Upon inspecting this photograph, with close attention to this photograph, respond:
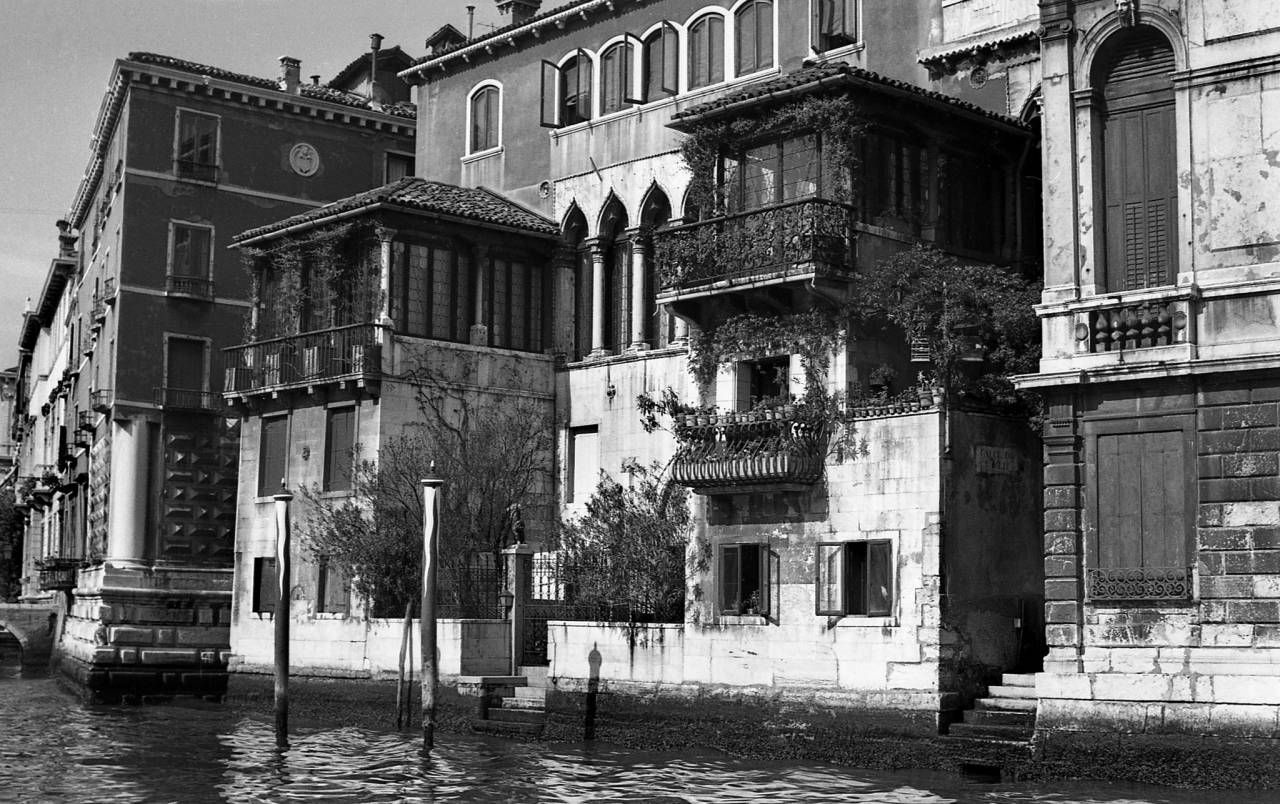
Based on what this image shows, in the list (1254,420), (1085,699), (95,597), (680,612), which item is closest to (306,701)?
(680,612)

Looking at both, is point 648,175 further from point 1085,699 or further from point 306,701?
point 1085,699

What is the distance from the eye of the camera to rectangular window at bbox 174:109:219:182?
3981 cm

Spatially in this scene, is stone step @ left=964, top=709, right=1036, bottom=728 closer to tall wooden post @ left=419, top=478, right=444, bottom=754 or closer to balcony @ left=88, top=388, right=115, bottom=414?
tall wooden post @ left=419, top=478, right=444, bottom=754

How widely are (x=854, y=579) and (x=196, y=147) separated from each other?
2296cm

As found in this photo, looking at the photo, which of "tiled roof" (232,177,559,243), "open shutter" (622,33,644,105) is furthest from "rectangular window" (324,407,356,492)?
"open shutter" (622,33,644,105)

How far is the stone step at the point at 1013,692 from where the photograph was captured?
2116 centimetres

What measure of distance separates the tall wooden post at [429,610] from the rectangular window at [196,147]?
56.4 ft

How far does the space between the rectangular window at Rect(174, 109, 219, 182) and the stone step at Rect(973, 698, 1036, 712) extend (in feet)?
81.4

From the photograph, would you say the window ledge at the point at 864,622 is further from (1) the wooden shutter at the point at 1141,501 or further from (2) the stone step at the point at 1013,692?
(1) the wooden shutter at the point at 1141,501

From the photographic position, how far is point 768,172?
992 inches

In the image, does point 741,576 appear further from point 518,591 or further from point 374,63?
point 374,63

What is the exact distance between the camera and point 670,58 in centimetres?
3130

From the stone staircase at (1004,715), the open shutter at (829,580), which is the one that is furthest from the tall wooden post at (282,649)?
the stone staircase at (1004,715)

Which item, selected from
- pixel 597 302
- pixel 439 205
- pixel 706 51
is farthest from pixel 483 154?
pixel 706 51
